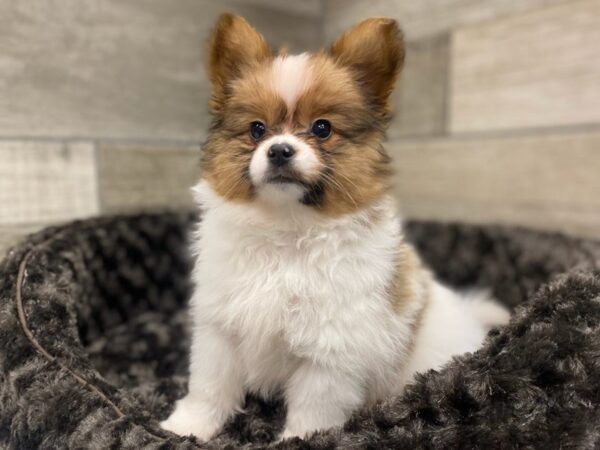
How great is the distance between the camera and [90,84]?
2.46 meters

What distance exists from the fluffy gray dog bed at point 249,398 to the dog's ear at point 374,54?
0.71 meters

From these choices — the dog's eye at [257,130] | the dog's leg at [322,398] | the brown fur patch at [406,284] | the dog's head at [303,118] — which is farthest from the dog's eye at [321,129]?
the dog's leg at [322,398]

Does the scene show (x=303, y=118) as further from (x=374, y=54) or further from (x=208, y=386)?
(x=208, y=386)

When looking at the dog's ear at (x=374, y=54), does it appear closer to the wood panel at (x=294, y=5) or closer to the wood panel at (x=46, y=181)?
the wood panel at (x=46, y=181)

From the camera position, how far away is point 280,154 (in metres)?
1.34

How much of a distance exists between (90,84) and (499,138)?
1939mm

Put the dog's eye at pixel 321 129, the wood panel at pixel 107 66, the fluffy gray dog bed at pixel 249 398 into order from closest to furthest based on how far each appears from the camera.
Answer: the fluffy gray dog bed at pixel 249 398, the dog's eye at pixel 321 129, the wood panel at pixel 107 66

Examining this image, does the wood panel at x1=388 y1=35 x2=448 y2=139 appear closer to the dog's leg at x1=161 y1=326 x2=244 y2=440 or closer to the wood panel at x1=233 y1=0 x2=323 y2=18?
the wood panel at x1=233 y1=0 x2=323 y2=18

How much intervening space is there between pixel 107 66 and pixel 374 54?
4.92ft

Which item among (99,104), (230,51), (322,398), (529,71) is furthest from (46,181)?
(529,71)

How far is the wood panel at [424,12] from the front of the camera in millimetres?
2572

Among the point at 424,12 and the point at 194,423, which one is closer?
the point at 194,423

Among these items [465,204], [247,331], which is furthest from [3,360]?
[465,204]

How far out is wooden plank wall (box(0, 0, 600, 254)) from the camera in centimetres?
229
